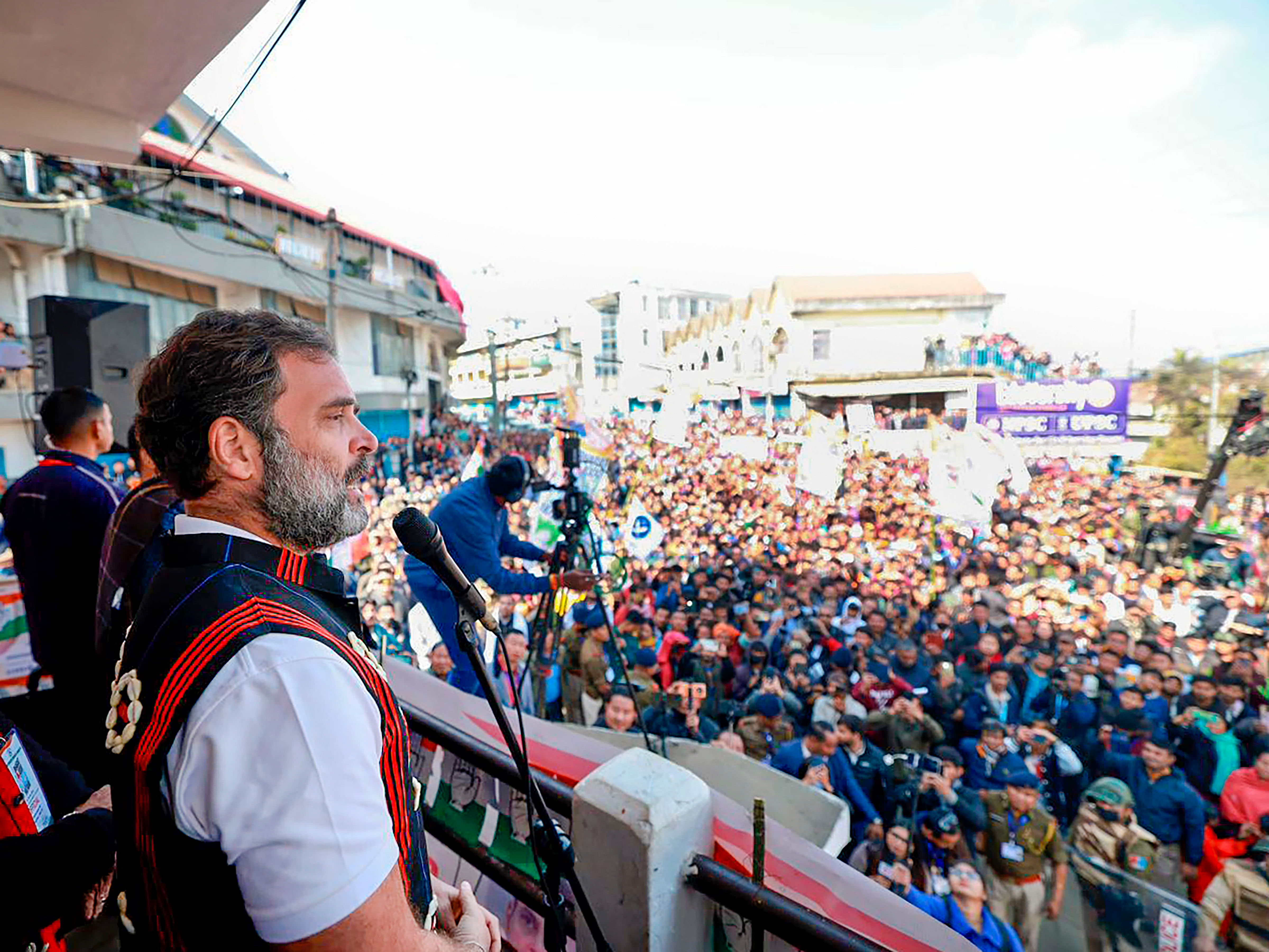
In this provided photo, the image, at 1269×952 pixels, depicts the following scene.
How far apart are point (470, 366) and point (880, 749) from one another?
51956 millimetres

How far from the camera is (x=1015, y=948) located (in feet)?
10.7

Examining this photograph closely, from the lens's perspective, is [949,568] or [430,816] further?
[949,568]

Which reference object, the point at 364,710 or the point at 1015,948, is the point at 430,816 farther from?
the point at 1015,948

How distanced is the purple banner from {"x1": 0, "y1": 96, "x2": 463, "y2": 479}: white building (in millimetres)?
13019

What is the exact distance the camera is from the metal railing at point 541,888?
3.75 feet

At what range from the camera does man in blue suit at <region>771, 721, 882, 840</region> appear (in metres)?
4.21

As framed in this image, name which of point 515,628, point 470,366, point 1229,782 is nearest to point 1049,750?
point 1229,782

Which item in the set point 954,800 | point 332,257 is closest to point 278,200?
point 332,257

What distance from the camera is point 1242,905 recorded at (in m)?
3.31

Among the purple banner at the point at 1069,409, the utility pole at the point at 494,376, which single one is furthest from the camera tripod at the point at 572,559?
the utility pole at the point at 494,376

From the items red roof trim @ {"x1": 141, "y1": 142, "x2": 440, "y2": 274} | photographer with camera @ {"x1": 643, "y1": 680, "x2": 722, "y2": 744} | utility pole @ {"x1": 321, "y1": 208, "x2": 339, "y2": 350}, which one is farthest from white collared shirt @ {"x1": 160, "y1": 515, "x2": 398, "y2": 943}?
red roof trim @ {"x1": 141, "y1": 142, "x2": 440, "y2": 274}

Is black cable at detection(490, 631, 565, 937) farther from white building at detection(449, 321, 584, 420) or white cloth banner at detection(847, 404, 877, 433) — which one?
white building at detection(449, 321, 584, 420)

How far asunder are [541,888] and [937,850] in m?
3.05

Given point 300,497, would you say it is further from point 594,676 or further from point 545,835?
point 594,676
